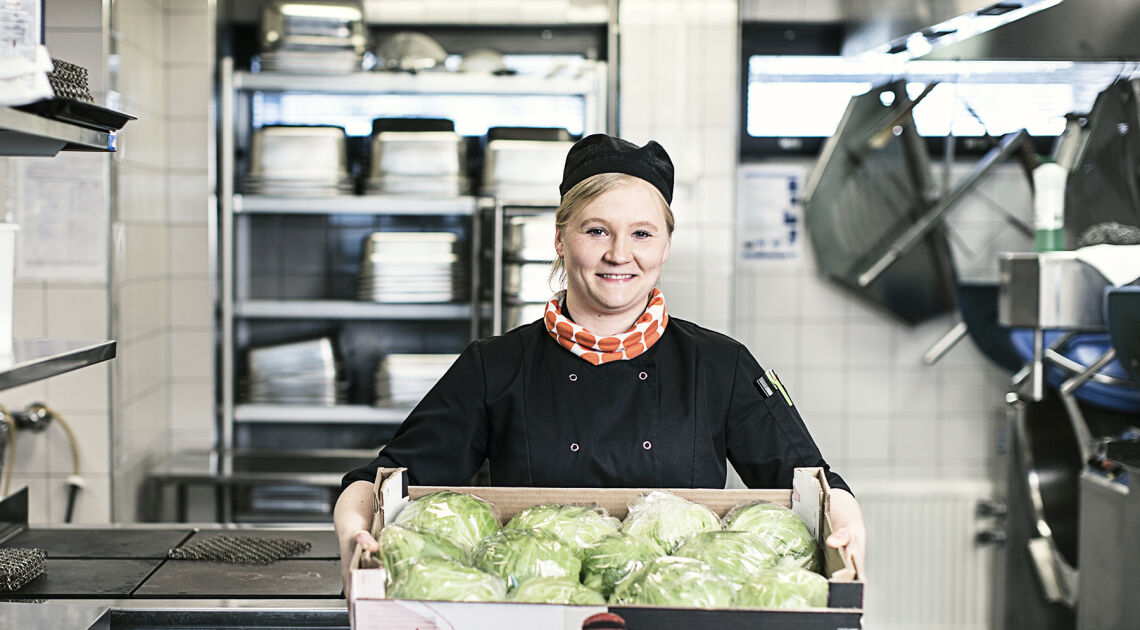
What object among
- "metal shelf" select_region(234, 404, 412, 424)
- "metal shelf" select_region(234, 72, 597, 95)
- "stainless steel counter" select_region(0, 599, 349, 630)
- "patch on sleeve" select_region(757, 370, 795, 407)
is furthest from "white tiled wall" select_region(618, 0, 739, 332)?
"stainless steel counter" select_region(0, 599, 349, 630)

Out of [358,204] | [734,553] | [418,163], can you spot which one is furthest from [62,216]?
[734,553]

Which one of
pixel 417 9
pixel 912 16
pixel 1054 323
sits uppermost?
pixel 417 9

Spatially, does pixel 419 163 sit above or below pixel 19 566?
above

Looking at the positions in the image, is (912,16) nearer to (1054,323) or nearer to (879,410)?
(1054,323)

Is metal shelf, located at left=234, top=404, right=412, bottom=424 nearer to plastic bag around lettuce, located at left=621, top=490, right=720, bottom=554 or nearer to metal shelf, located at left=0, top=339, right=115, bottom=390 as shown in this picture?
metal shelf, located at left=0, top=339, right=115, bottom=390

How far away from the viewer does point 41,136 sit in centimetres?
142

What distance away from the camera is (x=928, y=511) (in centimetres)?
429

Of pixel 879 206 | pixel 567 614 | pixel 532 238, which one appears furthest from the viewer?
pixel 879 206

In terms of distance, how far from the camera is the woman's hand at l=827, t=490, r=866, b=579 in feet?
4.20

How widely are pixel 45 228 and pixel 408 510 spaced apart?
7.91 feet

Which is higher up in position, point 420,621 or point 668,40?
point 668,40

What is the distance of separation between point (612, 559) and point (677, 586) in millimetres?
138

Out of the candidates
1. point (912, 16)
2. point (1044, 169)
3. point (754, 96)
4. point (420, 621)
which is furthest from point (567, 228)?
point (754, 96)

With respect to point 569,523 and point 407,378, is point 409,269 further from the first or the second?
point 569,523
